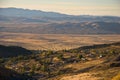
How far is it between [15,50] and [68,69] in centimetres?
3737

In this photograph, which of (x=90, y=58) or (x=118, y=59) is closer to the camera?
(x=118, y=59)

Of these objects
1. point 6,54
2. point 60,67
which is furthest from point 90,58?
point 6,54

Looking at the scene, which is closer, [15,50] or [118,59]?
[118,59]

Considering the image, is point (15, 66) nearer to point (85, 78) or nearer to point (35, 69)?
point (35, 69)

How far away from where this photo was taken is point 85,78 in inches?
1953

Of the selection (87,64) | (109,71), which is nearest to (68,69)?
(87,64)

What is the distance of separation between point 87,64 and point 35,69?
1044 centimetres

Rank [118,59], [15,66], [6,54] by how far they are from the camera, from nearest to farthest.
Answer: [118,59], [15,66], [6,54]

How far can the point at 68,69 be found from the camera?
63.3 m

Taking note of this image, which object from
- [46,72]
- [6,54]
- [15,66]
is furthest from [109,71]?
[6,54]

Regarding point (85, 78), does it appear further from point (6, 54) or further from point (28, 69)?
point (6, 54)

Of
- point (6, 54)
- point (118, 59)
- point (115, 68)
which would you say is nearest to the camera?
point (115, 68)

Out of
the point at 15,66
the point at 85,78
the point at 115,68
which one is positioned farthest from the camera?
the point at 15,66

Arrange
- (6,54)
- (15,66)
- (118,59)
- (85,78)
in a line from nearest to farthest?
1. (85,78)
2. (118,59)
3. (15,66)
4. (6,54)
